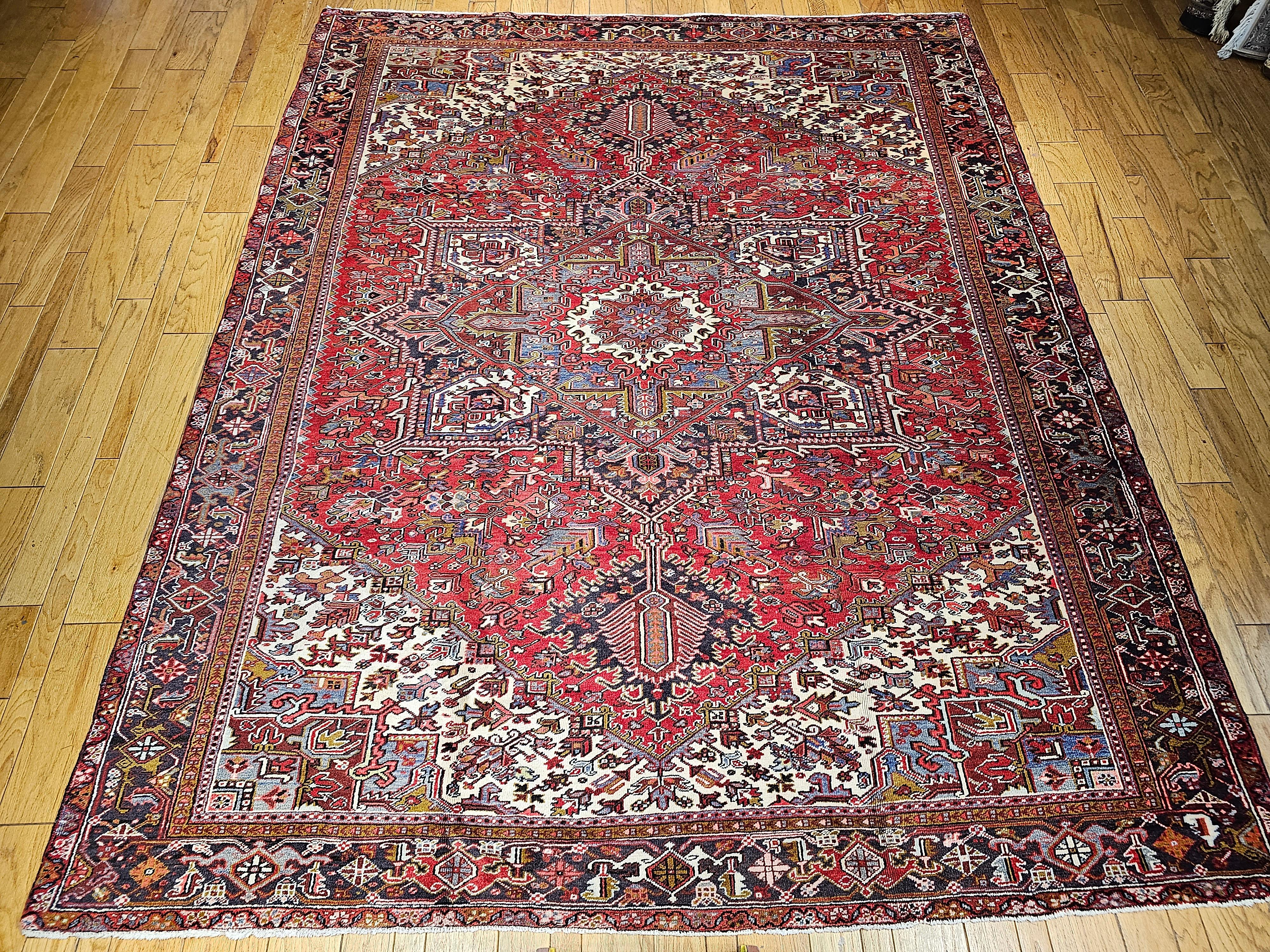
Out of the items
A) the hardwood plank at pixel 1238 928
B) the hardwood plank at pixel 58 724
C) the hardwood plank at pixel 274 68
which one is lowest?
the hardwood plank at pixel 58 724

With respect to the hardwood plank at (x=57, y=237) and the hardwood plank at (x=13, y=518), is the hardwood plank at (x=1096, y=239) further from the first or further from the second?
the hardwood plank at (x=57, y=237)

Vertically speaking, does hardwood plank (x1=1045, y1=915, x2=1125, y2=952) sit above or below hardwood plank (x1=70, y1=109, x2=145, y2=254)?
above

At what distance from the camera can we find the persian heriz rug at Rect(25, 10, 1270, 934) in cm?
190

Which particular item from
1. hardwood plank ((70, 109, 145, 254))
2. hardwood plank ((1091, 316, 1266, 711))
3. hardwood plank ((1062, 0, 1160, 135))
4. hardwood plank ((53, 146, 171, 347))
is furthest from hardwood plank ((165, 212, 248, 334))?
hardwood plank ((1062, 0, 1160, 135))

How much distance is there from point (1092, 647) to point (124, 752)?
1763mm

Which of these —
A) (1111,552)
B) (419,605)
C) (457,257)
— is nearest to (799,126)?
(457,257)

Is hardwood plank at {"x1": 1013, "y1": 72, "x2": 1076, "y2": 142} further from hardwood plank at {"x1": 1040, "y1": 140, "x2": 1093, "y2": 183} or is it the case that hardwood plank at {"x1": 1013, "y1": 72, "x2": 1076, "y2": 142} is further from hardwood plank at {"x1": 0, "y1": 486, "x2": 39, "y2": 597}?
hardwood plank at {"x1": 0, "y1": 486, "x2": 39, "y2": 597}

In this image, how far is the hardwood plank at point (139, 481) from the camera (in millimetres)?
2266

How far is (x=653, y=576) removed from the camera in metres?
2.30

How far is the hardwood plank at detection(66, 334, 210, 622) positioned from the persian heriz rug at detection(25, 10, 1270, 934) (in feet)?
0.17

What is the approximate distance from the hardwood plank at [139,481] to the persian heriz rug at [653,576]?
5cm

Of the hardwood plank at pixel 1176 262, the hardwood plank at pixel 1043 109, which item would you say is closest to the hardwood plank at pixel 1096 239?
the hardwood plank at pixel 1176 262

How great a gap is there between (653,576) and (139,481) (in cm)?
112

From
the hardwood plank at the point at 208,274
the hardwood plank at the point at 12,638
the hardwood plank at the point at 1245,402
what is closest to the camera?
the hardwood plank at the point at 12,638
